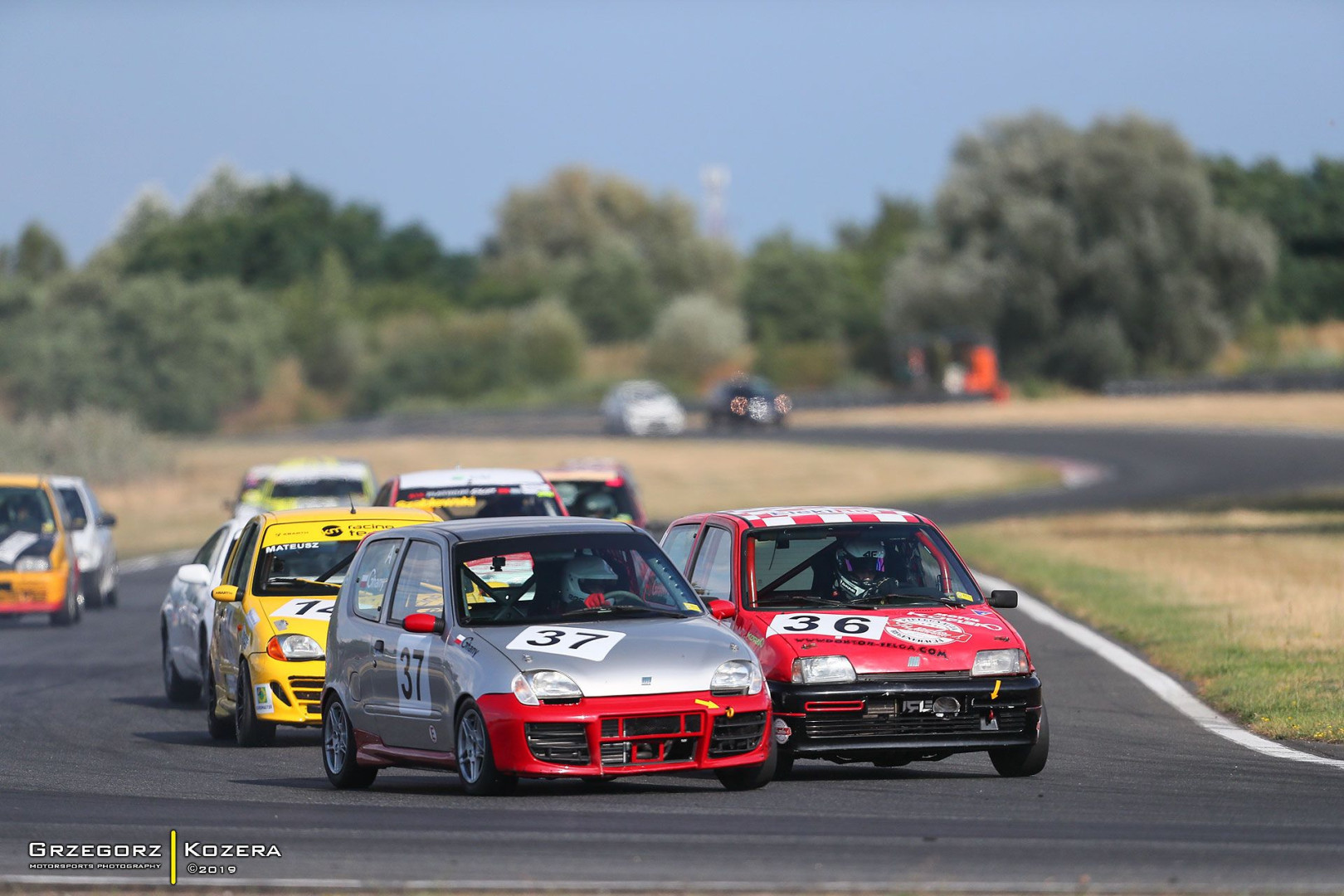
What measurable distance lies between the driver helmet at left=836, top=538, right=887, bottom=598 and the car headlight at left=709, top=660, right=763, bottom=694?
152 centimetres

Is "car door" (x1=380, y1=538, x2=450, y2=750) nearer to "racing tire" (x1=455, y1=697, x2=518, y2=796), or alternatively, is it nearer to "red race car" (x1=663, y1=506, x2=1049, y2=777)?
"racing tire" (x1=455, y1=697, x2=518, y2=796)

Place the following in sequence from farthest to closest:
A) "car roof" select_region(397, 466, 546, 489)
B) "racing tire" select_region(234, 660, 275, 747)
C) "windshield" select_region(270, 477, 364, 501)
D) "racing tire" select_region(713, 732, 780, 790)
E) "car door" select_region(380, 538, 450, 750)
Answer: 1. "windshield" select_region(270, 477, 364, 501)
2. "car roof" select_region(397, 466, 546, 489)
3. "racing tire" select_region(234, 660, 275, 747)
4. "car door" select_region(380, 538, 450, 750)
5. "racing tire" select_region(713, 732, 780, 790)

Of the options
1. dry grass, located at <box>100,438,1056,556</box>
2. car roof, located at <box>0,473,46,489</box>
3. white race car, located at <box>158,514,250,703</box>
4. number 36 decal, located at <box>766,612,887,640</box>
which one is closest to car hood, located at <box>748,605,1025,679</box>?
number 36 decal, located at <box>766,612,887,640</box>

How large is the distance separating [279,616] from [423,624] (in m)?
3.40

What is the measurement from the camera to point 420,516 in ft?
45.5

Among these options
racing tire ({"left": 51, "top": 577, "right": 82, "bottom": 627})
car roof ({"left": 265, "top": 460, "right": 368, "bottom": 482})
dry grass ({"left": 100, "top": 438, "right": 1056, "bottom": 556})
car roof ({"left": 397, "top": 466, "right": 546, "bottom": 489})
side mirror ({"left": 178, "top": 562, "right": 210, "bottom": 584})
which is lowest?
dry grass ({"left": 100, "top": 438, "right": 1056, "bottom": 556})

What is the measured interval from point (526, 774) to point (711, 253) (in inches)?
4962

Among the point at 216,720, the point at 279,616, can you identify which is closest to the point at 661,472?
the point at 216,720

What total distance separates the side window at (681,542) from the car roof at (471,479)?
16.5 ft

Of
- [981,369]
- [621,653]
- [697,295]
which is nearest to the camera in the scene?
[621,653]

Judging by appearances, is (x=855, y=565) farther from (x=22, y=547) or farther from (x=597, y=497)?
(x=22, y=547)

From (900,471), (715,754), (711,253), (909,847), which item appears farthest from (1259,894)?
(711,253)

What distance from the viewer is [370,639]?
11.2 m

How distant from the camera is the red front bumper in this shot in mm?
9812
